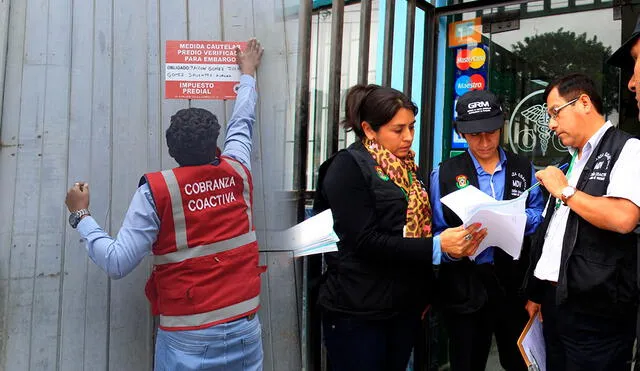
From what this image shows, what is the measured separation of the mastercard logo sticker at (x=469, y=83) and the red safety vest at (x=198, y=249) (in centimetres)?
198

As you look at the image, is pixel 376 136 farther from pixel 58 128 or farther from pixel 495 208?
pixel 58 128

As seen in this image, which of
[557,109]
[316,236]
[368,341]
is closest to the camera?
[557,109]

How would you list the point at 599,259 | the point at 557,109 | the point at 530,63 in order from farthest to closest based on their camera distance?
1. the point at 530,63
2. the point at 557,109
3. the point at 599,259

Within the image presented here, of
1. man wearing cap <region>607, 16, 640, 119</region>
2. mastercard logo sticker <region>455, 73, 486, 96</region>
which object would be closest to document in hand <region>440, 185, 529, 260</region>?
man wearing cap <region>607, 16, 640, 119</region>

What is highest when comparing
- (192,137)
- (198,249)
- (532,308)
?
(192,137)

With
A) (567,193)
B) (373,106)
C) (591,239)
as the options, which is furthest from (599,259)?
(373,106)

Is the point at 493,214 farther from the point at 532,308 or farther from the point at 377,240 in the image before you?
the point at 532,308

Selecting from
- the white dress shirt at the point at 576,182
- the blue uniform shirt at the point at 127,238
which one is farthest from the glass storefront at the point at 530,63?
the blue uniform shirt at the point at 127,238

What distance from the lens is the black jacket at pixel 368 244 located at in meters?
2.31

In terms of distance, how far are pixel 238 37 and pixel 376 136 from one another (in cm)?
79

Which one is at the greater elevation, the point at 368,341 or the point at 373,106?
the point at 373,106

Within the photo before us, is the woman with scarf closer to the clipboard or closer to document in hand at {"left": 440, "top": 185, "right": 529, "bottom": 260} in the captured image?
document in hand at {"left": 440, "top": 185, "right": 529, "bottom": 260}

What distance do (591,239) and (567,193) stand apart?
177mm

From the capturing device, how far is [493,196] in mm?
2576
